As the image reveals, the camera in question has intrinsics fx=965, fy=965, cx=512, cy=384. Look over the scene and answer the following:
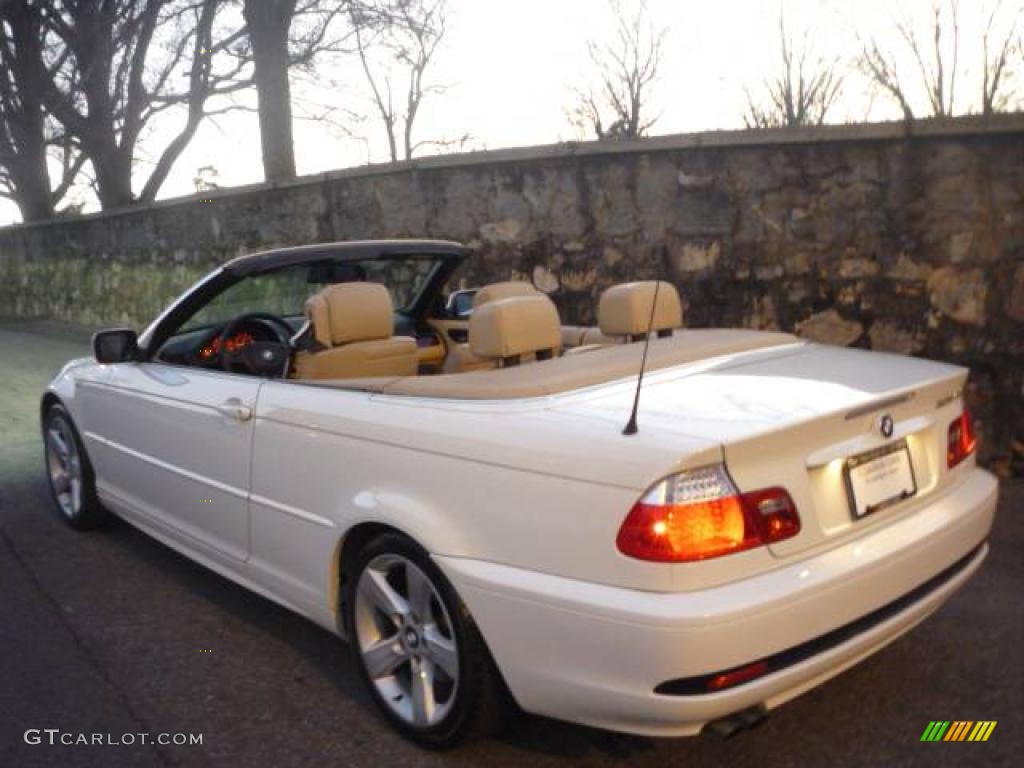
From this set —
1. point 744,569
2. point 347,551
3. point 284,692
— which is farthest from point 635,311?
point 284,692

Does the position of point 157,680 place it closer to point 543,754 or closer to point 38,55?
point 543,754

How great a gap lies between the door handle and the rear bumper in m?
1.17

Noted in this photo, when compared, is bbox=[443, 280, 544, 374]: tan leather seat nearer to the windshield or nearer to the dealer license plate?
the windshield

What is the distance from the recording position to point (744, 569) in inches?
88.4

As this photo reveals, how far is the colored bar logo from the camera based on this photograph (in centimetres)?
271

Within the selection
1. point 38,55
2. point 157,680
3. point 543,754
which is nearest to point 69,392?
point 157,680

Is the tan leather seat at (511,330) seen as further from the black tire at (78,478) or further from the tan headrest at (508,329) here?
the black tire at (78,478)

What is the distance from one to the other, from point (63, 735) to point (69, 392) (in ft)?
7.97

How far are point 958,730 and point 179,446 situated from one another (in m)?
2.91

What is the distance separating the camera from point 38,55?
21.2m

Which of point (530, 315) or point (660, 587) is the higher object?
point (530, 315)

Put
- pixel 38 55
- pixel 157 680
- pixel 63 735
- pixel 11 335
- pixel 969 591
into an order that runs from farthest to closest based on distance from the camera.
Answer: pixel 38 55 → pixel 11 335 → pixel 969 591 → pixel 157 680 → pixel 63 735

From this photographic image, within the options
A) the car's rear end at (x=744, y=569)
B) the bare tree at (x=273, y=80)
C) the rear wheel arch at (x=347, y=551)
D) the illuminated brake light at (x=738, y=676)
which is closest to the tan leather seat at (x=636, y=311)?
the car's rear end at (x=744, y=569)

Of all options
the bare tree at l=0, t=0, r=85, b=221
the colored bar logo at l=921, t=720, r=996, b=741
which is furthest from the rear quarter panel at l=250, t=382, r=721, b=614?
the bare tree at l=0, t=0, r=85, b=221
